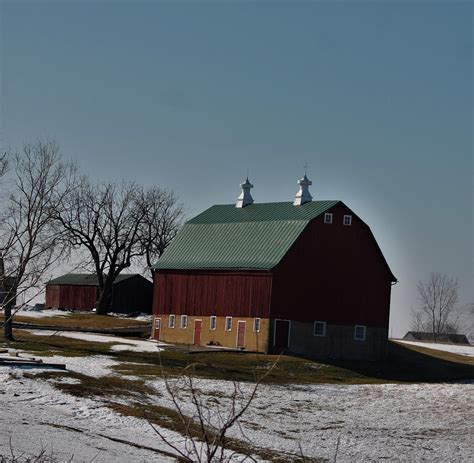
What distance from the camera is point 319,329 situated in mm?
54750

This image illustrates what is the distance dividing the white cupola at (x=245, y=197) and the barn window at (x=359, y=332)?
1120cm

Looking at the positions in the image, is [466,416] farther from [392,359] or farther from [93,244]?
[93,244]

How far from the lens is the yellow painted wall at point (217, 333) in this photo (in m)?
52.9

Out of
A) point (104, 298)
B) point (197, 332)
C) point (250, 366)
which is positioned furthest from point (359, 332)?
point (104, 298)

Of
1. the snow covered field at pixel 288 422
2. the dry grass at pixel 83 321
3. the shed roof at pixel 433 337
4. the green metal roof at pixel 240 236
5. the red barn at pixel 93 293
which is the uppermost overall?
the green metal roof at pixel 240 236

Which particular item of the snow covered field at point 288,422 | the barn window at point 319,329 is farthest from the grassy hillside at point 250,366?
the snow covered field at point 288,422

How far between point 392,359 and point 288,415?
27444 millimetres

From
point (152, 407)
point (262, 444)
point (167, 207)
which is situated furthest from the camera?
point (167, 207)

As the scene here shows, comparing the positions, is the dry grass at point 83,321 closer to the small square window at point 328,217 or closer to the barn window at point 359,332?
the barn window at point 359,332

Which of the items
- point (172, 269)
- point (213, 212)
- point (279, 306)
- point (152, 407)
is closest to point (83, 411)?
point (152, 407)

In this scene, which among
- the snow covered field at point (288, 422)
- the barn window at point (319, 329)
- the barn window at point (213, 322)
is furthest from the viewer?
the barn window at point (213, 322)

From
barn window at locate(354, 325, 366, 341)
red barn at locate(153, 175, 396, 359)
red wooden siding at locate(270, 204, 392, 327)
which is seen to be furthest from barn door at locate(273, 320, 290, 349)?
barn window at locate(354, 325, 366, 341)

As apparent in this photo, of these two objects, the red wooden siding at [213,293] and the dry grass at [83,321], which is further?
the dry grass at [83,321]

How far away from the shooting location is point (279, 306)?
53438 mm
